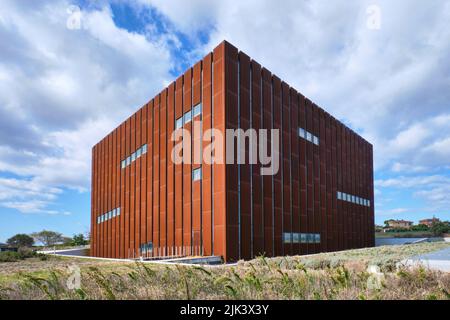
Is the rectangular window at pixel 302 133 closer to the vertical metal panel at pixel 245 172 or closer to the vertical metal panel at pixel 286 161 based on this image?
the vertical metal panel at pixel 286 161

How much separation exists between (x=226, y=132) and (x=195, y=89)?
247 inches

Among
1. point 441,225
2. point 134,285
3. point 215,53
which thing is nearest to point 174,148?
point 215,53

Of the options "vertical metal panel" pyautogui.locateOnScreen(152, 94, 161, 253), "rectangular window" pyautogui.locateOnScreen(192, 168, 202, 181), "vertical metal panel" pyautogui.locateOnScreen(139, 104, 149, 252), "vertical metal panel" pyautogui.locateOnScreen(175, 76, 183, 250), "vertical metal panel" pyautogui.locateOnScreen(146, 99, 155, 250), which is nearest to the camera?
"rectangular window" pyautogui.locateOnScreen(192, 168, 202, 181)

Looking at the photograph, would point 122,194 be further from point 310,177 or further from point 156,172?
point 310,177

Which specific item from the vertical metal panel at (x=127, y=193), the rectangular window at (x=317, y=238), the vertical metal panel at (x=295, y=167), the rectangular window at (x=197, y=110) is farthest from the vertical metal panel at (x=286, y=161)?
the vertical metal panel at (x=127, y=193)

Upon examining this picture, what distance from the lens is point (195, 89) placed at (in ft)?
106

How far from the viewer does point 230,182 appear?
1101 inches

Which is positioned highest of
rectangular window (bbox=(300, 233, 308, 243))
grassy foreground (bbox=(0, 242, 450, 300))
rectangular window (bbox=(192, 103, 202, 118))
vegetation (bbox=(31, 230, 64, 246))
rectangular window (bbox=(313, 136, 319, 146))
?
rectangular window (bbox=(192, 103, 202, 118))

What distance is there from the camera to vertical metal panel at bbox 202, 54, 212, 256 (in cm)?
2869

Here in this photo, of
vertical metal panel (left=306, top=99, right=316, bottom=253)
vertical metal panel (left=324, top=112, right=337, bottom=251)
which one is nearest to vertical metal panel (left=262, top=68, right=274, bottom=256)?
vertical metal panel (left=306, top=99, right=316, bottom=253)

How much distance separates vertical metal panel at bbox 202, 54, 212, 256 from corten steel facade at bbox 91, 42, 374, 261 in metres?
0.08

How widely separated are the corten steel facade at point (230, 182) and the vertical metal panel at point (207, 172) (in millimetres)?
80

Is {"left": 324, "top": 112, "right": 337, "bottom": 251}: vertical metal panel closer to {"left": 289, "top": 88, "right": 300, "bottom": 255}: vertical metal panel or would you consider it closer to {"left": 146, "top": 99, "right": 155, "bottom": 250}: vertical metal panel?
{"left": 289, "top": 88, "right": 300, "bottom": 255}: vertical metal panel

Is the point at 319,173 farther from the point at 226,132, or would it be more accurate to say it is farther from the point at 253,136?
the point at 226,132
